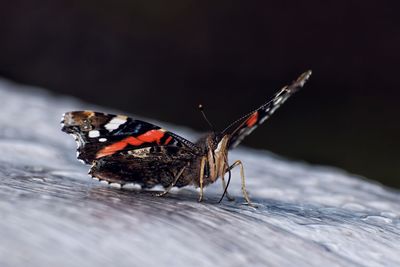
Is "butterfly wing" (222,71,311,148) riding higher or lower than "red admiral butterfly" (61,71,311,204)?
higher

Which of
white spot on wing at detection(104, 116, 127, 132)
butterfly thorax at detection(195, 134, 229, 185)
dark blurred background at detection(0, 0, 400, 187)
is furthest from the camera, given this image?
dark blurred background at detection(0, 0, 400, 187)

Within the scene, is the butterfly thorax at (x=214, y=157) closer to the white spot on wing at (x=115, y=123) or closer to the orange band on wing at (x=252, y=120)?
the orange band on wing at (x=252, y=120)

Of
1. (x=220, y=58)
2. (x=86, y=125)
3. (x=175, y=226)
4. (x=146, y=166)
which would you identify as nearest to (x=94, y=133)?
(x=86, y=125)


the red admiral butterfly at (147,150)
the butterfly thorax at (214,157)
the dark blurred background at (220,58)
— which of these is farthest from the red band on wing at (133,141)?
the dark blurred background at (220,58)

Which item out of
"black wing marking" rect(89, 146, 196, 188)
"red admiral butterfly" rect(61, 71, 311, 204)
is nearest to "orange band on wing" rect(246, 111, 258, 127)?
"red admiral butterfly" rect(61, 71, 311, 204)

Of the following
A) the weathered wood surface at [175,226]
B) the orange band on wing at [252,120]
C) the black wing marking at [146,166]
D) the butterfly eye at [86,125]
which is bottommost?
the weathered wood surface at [175,226]

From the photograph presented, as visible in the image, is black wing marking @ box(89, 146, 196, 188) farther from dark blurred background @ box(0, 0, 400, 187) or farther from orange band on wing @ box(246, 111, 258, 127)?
dark blurred background @ box(0, 0, 400, 187)
